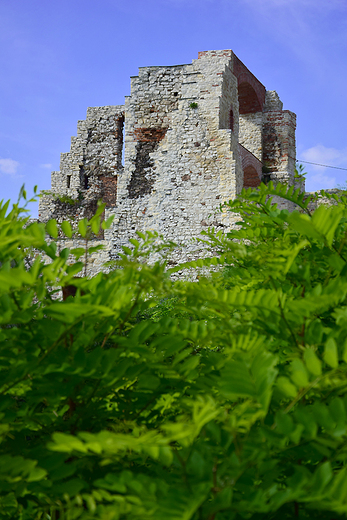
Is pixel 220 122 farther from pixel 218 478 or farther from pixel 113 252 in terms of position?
pixel 218 478

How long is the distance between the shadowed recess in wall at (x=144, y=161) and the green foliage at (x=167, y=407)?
31.5 ft

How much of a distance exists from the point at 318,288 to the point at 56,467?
0.71m

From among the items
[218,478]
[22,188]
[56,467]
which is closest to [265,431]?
[218,478]

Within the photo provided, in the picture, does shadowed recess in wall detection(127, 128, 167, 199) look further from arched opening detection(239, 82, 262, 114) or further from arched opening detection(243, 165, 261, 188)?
arched opening detection(239, 82, 262, 114)

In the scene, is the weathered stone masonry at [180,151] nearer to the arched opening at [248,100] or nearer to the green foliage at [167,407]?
the arched opening at [248,100]

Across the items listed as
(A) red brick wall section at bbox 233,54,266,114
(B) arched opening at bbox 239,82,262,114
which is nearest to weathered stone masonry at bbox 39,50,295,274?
(A) red brick wall section at bbox 233,54,266,114

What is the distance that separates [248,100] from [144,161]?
17.8ft

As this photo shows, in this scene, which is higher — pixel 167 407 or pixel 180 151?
pixel 180 151

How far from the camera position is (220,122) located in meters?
10.2

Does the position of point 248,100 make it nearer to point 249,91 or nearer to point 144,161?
point 249,91

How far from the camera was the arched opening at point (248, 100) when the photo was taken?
1334 cm

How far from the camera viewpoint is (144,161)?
10703 mm

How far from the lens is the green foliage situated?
0.70m

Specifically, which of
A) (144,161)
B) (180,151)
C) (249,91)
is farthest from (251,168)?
(144,161)
